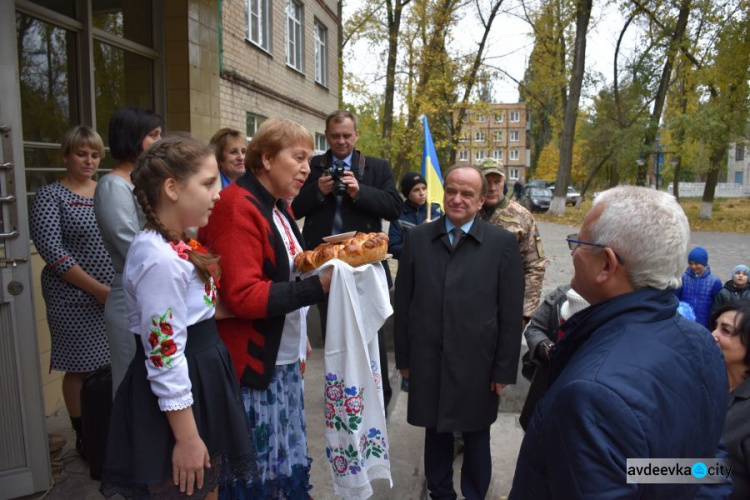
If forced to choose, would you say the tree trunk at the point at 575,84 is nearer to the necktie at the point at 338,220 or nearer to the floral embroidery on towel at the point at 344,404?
the necktie at the point at 338,220

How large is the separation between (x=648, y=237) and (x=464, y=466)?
2.16 meters

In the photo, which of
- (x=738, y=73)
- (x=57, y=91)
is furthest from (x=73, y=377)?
(x=738, y=73)

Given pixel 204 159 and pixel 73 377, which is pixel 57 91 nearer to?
pixel 73 377

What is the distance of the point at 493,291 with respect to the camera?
10.1ft

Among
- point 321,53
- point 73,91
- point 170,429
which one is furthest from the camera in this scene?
point 321,53

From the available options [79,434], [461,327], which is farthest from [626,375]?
[79,434]

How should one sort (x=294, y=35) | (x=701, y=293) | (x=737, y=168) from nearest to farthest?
(x=701, y=293) → (x=294, y=35) → (x=737, y=168)

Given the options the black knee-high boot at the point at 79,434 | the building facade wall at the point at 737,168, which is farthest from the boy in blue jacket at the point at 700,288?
the building facade wall at the point at 737,168

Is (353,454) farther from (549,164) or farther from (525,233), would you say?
(549,164)

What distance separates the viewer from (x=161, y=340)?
1806 millimetres

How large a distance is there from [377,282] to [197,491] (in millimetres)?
1109

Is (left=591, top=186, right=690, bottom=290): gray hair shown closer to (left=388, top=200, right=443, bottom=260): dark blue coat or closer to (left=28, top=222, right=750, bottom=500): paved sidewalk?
(left=28, top=222, right=750, bottom=500): paved sidewalk

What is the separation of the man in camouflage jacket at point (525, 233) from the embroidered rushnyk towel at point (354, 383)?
1724 millimetres

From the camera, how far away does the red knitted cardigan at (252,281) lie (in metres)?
2.15
